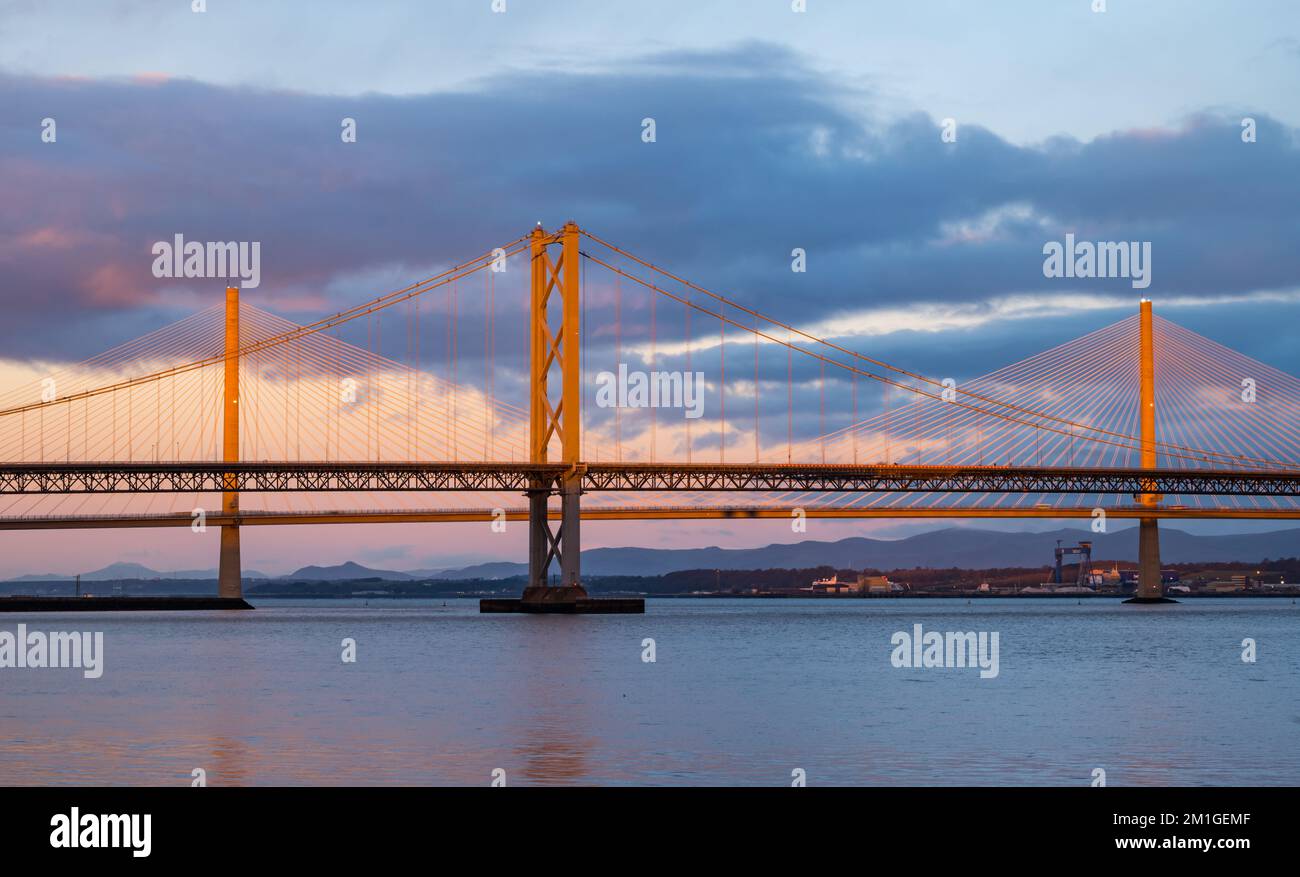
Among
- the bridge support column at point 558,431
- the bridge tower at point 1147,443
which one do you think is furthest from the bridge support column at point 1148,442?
→ the bridge support column at point 558,431

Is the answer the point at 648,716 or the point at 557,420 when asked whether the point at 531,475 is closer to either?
the point at 557,420

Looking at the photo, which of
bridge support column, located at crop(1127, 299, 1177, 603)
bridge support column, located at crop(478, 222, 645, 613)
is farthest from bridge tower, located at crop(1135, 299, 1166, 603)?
bridge support column, located at crop(478, 222, 645, 613)

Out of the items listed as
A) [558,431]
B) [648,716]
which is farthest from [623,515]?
[648,716]

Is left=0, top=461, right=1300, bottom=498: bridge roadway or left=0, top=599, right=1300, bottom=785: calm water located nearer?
left=0, top=599, right=1300, bottom=785: calm water

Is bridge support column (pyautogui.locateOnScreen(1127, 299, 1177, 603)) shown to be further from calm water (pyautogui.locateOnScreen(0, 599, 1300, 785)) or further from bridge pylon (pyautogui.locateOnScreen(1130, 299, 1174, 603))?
calm water (pyautogui.locateOnScreen(0, 599, 1300, 785))

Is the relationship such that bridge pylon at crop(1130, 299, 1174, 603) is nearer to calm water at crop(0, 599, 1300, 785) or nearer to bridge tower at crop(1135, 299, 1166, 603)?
bridge tower at crop(1135, 299, 1166, 603)

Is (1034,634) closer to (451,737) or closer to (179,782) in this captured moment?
(451,737)
